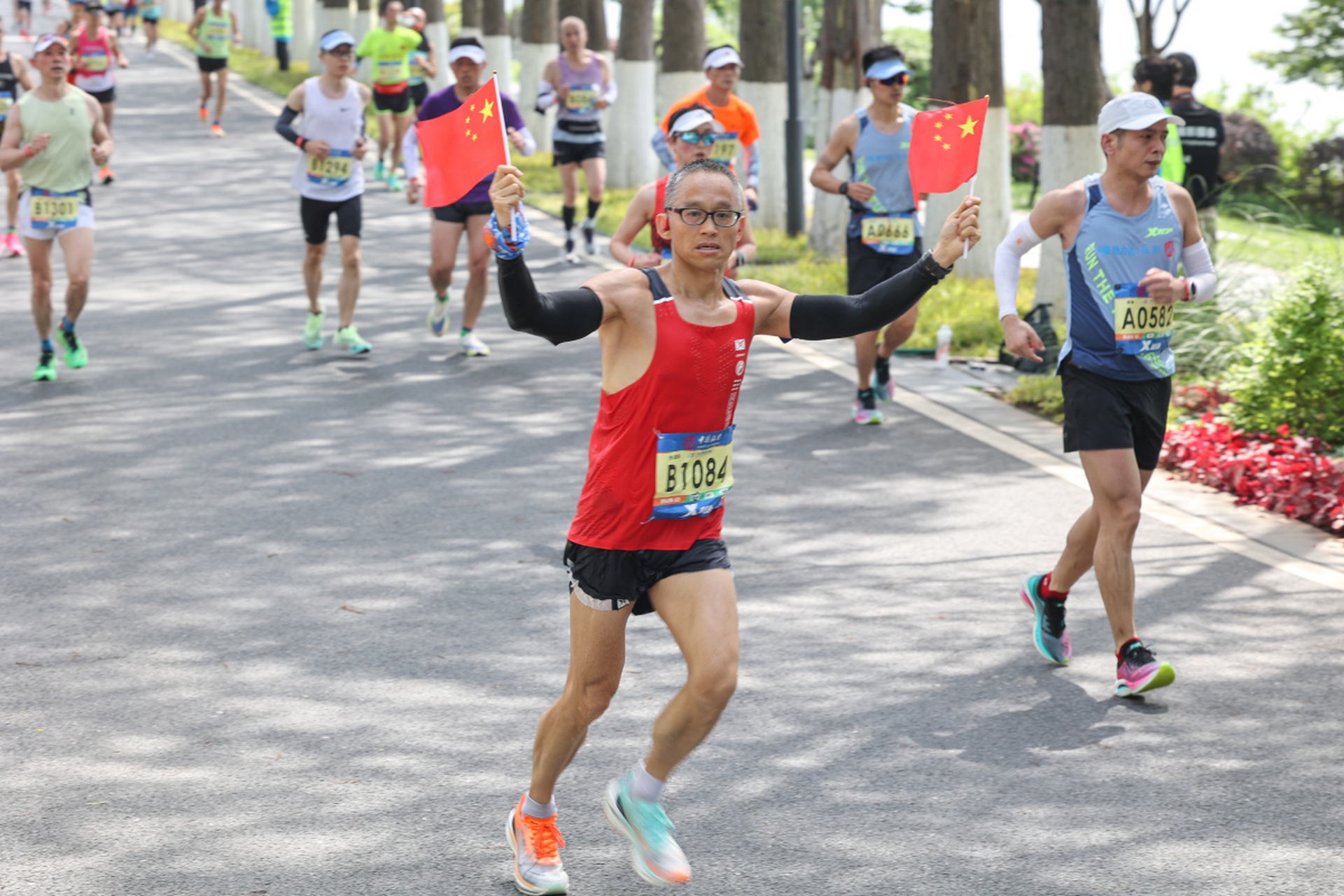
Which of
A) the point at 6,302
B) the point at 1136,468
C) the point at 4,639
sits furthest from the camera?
the point at 6,302

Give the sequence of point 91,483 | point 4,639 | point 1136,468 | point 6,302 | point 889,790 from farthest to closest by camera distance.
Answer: point 6,302 < point 91,483 < point 4,639 < point 1136,468 < point 889,790

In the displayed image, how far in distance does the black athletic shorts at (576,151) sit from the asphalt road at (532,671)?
19.5 feet

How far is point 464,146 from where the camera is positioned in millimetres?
4195

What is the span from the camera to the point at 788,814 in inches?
181

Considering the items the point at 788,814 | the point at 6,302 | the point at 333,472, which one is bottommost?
the point at 788,814

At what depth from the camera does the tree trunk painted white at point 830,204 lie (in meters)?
15.6

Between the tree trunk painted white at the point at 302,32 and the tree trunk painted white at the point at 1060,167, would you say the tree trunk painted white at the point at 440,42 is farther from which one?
the tree trunk painted white at the point at 1060,167

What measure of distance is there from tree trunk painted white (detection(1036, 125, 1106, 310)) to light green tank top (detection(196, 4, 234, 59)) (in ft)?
56.9

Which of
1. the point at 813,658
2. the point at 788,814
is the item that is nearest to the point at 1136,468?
the point at 813,658

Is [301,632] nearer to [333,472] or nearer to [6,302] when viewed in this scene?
[333,472]

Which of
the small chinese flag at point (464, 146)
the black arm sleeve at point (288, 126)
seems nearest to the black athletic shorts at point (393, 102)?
the black arm sleeve at point (288, 126)

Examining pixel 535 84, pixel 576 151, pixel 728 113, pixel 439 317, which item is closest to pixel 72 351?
pixel 439 317

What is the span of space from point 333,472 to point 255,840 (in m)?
4.32

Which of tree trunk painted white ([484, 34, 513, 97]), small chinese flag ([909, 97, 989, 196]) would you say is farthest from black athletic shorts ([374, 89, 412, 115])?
small chinese flag ([909, 97, 989, 196])
